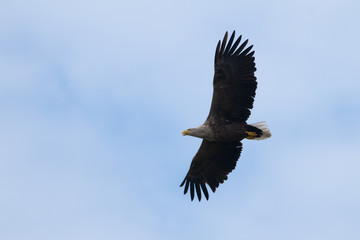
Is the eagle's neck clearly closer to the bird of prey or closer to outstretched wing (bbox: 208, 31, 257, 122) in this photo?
the bird of prey

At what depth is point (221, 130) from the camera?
18047mm

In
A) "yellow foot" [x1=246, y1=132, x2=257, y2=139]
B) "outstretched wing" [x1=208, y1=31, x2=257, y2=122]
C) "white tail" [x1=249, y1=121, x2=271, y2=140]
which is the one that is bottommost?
"yellow foot" [x1=246, y1=132, x2=257, y2=139]

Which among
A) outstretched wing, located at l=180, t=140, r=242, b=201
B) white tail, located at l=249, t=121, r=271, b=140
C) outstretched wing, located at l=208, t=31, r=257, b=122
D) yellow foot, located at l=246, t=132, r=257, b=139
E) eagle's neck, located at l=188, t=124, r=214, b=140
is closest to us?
outstretched wing, located at l=208, t=31, r=257, b=122

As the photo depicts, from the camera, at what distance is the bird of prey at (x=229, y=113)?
17578mm

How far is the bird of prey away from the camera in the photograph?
17.6 m

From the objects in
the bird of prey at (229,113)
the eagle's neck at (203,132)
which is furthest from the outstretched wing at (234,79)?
the eagle's neck at (203,132)

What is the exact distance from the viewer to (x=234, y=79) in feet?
57.8

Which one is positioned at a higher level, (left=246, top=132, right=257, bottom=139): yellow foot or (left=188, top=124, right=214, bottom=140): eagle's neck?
(left=188, top=124, right=214, bottom=140): eagle's neck

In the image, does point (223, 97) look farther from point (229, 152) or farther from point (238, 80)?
point (229, 152)

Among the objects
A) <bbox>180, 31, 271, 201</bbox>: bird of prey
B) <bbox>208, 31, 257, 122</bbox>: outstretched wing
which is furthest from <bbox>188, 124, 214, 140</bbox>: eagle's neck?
<bbox>208, 31, 257, 122</bbox>: outstretched wing

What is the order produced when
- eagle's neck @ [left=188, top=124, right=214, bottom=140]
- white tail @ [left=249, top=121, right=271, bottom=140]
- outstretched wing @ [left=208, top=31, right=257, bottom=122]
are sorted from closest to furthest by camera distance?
1. outstretched wing @ [left=208, top=31, right=257, bottom=122]
2. eagle's neck @ [left=188, top=124, right=214, bottom=140]
3. white tail @ [left=249, top=121, right=271, bottom=140]

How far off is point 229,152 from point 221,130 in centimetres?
120

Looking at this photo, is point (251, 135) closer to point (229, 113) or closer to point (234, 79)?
point (229, 113)

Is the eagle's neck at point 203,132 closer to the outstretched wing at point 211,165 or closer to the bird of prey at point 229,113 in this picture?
the bird of prey at point 229,113
